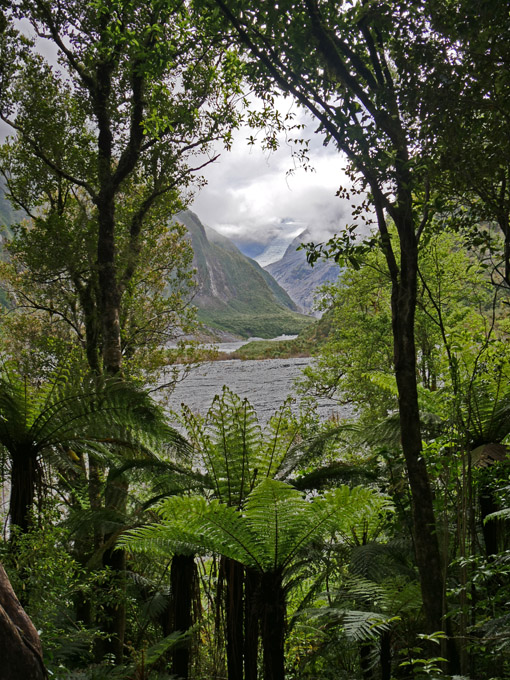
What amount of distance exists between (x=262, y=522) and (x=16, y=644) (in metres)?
1.22

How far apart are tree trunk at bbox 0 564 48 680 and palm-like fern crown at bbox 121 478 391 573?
97 cm

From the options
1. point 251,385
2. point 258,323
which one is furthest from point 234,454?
point 258,323

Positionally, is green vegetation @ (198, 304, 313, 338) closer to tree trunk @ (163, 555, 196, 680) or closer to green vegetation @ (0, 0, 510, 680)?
green vegetation @ (0, 0, 510, 680)

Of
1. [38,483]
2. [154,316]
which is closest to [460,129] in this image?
[38,483]

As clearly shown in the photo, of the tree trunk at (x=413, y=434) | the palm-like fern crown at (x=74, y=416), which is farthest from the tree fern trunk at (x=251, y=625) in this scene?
the palm-like fern crown at (x=74, y=416)

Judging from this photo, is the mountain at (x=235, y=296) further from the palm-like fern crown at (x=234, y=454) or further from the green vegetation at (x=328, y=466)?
the palm-like fern crown at (x=234, y=454)

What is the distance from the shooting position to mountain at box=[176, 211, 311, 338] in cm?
5647

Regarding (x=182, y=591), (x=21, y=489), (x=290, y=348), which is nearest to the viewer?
(x=21, y=489)

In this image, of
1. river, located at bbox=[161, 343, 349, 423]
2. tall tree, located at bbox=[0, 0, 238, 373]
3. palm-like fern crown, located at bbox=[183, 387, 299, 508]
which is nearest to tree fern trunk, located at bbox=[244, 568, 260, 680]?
palm-like fern crown, located at bbox=[183, 387, 299, 508]

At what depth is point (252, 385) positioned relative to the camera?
24.6 m

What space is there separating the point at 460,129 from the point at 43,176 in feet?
21.4

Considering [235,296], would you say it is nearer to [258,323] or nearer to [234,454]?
[258,323]

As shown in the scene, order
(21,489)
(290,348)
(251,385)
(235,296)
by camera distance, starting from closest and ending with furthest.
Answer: (21,489), (251,385), (290,348), (235,296)

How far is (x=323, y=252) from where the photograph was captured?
218 centimetres
